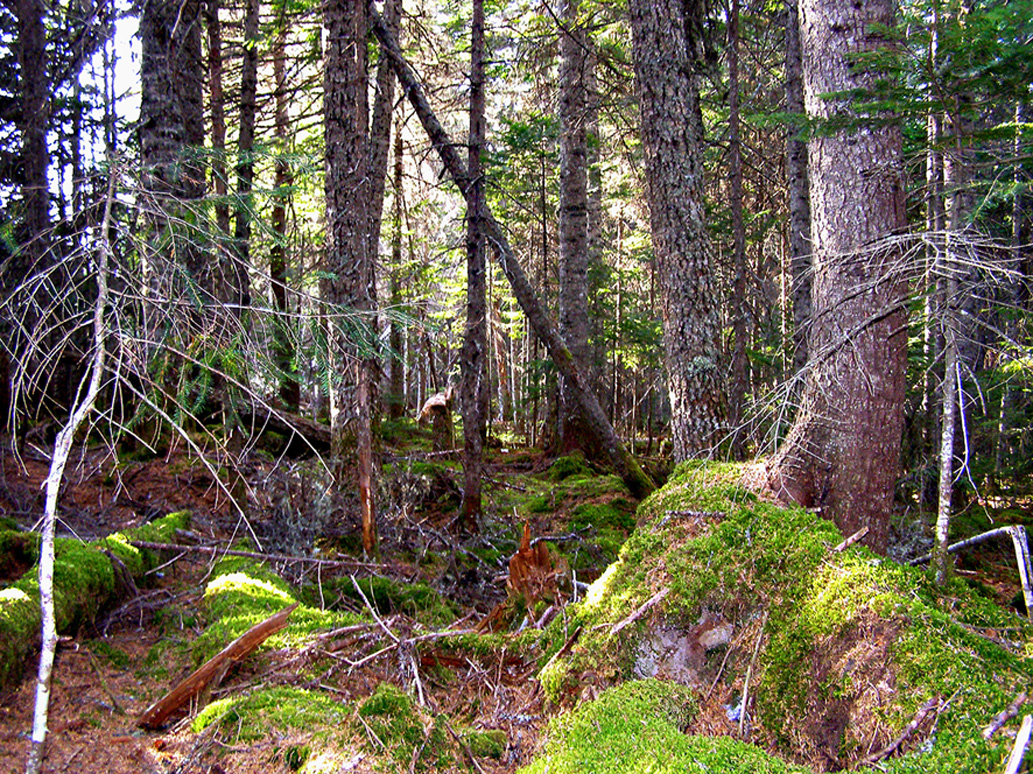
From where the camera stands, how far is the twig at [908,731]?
6.95 ft

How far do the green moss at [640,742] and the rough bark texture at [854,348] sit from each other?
170 cm

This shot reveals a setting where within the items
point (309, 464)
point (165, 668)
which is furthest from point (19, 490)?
point (165, 668)

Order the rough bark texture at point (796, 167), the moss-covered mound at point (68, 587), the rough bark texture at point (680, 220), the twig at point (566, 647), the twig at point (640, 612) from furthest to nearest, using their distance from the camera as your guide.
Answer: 1. the rough bark texture at point (796, 167)
2. the rough bark texture at point (680, 220)
3. the moss-covered mound at point (68, 587)
4. the twig at point (566, 647)
5. the twig at point (640, 612)

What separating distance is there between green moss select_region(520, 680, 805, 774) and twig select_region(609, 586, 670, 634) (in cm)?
31

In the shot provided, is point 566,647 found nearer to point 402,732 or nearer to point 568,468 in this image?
point 402,732

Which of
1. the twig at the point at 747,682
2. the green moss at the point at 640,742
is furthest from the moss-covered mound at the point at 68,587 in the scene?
the twig at the point at 747,682

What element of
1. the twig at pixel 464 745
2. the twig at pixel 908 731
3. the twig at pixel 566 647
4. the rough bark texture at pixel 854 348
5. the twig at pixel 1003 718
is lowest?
the twig at pixel 464 745

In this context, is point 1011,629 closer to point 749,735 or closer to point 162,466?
point 749,735

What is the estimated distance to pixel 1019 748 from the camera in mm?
1735

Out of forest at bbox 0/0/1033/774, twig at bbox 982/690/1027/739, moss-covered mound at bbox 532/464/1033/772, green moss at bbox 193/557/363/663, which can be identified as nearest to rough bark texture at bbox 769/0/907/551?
forest at bbox 0/0/1033/774

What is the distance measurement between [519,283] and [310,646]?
5400 mm

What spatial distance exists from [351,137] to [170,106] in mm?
2923

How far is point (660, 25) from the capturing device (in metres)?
6.52

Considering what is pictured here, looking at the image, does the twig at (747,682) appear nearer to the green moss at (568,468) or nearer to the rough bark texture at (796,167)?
the rough bark texture at (796,167)
